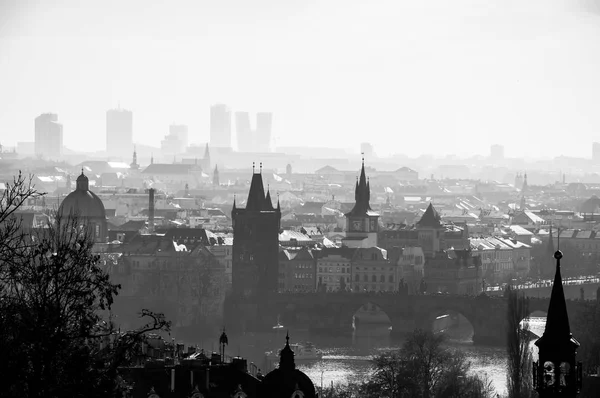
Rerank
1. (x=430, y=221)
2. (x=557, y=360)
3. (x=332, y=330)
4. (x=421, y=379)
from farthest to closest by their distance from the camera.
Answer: (x=430, y=221) < (x=332, y=330) < (x=421, y=379) < (x=557, y=360)

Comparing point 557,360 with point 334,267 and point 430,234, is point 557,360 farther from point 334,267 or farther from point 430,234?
point 430,234

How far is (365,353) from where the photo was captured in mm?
83250

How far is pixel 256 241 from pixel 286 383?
6317 centimetres

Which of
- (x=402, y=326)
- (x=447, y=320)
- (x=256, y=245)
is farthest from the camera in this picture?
(x=256, y=245)

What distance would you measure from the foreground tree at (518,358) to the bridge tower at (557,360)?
30496 millimetres

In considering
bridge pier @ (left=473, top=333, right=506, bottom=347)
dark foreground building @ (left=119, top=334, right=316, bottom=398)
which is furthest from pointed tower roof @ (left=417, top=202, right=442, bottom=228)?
dark foreground building @ (left=119, top=334, right=316, bottom=398)

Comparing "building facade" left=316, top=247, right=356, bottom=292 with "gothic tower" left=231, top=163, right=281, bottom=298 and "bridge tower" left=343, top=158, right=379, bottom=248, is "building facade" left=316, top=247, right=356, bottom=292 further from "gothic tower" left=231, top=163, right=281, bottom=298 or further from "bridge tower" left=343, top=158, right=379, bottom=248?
"gothic tower" left=231, top=163, right=281, bottom=298

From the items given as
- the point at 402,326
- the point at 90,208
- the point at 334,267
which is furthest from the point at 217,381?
the point at 90,208

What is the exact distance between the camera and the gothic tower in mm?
103000

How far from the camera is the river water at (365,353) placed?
236 feet

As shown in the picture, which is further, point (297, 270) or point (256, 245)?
point (297, 270)

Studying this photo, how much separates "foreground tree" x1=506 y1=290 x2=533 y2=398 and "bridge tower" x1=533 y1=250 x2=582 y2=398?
30.5 meters

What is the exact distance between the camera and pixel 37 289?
2545cm

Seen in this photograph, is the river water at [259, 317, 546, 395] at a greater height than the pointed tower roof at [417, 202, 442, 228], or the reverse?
the pointed tower roof at [417, 202, 442, 228]
